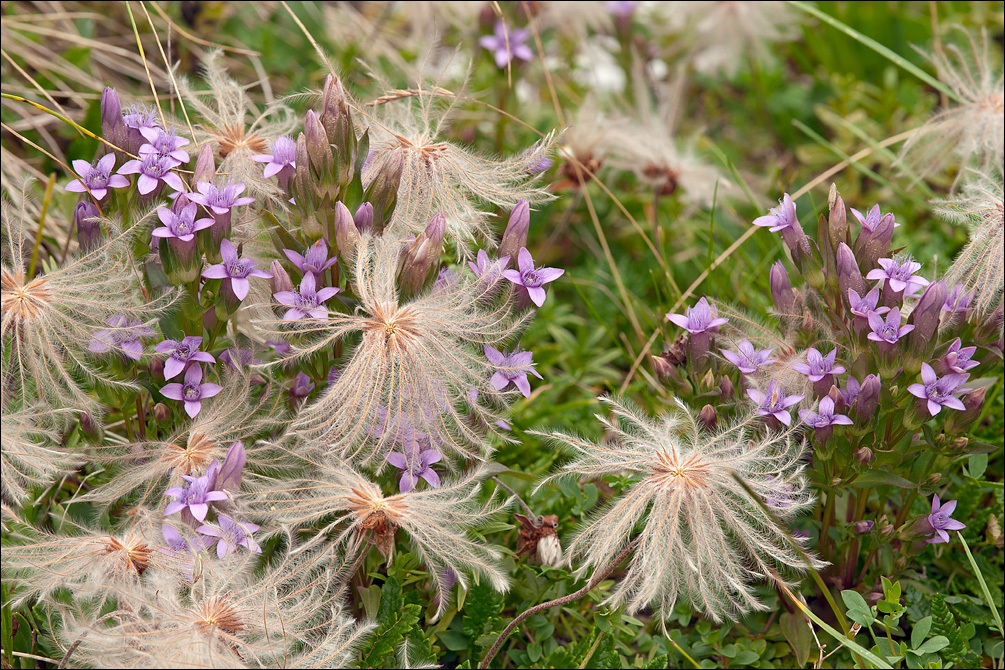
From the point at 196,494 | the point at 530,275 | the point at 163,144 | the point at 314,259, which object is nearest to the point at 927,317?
the point at 530,275

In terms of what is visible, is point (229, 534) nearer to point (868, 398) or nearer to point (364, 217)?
point (364, 217)

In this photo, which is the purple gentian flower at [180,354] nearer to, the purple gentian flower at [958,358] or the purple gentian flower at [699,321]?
the purple gentian flower at [699,321]

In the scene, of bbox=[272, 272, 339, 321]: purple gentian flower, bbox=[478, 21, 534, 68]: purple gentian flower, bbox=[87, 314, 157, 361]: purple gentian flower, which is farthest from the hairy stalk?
bbox=[478, 21, 534, 68]: purple gentian flower

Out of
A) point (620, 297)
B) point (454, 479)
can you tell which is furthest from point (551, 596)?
point (620, 297)

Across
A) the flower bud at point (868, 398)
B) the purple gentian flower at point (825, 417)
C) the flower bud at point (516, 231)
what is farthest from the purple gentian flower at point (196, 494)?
the flower bud at point (868, 398)

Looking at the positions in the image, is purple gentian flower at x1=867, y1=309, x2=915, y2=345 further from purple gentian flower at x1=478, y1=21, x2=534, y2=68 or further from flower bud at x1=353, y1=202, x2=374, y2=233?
purple gentian flower at x1=478, y1=21, x2=534, y2=68

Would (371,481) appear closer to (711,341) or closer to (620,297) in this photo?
(711,341)
